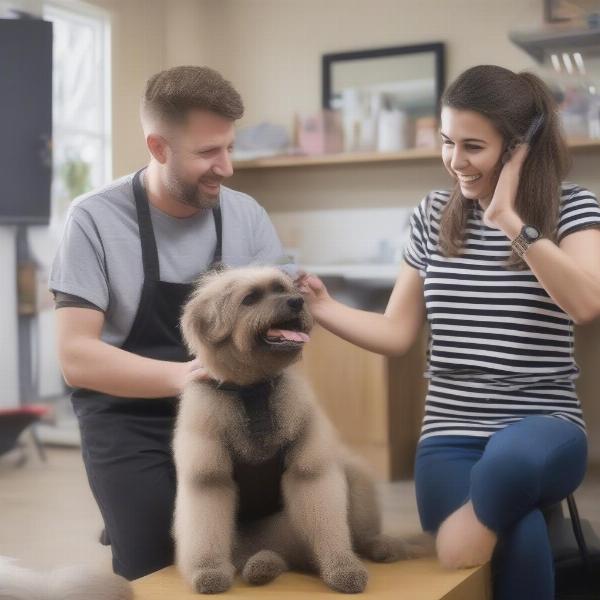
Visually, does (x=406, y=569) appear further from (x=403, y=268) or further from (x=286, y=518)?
(x=403, y=268)

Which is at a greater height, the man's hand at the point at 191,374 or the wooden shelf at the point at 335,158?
the wooden shelf at the point at 335,158

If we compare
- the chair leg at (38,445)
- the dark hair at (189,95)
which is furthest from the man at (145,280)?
the chair leg at (38,445)

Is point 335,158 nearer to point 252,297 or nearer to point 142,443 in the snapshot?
point 142,443

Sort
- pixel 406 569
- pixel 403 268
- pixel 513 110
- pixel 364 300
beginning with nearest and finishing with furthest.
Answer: pixel 406 569 → pixel 513 110 → pixel 403 268 → pixel 364 300

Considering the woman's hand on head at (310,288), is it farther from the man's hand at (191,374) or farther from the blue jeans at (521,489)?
the blue jeans at (521,489)

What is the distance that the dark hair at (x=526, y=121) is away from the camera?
62.4 inches

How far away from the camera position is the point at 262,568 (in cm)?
132

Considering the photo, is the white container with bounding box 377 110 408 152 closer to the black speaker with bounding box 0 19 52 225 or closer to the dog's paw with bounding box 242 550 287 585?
the black speaker with bounding box 0 19 52 225

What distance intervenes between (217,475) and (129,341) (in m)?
0.47

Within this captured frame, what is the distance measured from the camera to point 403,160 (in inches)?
164

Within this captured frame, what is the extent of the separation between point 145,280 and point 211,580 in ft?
1.91

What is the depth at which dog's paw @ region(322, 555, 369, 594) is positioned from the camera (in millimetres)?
1275

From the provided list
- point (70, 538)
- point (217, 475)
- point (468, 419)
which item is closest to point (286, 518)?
point (217, 475)

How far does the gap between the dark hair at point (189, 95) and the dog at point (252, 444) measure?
375 millimetres
